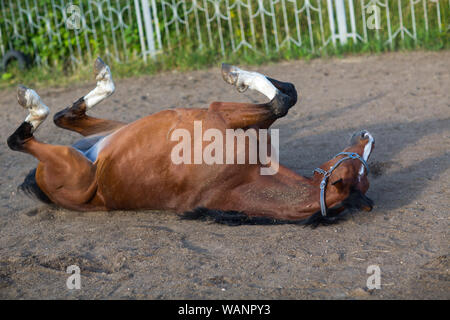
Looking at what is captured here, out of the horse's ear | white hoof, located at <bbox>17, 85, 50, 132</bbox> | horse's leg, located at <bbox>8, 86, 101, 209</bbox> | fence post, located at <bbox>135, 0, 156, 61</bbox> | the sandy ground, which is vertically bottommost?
the sandy ground

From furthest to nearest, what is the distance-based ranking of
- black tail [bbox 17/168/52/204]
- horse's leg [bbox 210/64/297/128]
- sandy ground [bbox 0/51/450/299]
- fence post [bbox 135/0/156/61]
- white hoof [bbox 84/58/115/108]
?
1. fence post [bbox 135/0/156/61]
2. white hoof [bbox 84/58/115/108]
3. black tail [bbox 17/168/52/204]
4. horse's leg [bbox 210/64/297/128]
5. sandy ground [bbox 0/51/450/299]

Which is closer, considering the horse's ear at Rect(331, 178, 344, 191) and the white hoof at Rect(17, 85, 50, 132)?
the horse's ear at Rect(331, 178, 344, 191)

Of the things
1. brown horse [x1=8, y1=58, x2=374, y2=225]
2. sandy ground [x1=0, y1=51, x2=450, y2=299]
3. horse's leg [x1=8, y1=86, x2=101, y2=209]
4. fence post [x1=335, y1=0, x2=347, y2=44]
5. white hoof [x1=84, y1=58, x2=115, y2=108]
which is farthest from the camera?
fence post [x1=335, y1=0, x2=347, y2=44]

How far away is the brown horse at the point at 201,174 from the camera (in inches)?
140

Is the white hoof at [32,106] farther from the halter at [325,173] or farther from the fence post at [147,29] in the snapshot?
the fence post at [147,29]

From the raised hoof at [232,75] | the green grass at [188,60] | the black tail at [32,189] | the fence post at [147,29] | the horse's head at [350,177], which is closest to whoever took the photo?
the horse's head at [350,177]

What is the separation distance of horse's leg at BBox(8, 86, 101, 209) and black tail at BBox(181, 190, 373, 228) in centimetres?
72

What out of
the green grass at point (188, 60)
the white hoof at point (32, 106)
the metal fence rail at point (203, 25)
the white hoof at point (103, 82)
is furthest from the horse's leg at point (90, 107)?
the metal fence rail at point (203, 25)

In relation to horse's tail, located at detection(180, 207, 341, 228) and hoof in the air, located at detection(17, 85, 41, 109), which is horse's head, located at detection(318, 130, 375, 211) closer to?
horse's tail, located at detection(180, 207, 341, 228)

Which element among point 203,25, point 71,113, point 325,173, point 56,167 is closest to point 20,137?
point 56,167

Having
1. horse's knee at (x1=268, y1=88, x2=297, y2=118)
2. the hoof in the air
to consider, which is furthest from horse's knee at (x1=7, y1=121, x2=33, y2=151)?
horse's knee at (x1=268, y1=88, x2=297, y2=118)

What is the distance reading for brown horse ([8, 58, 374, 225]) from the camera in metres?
3.55

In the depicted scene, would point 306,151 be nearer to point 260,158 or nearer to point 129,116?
point 260,158
